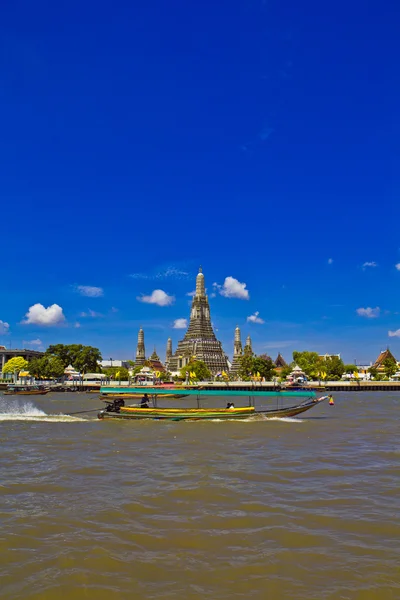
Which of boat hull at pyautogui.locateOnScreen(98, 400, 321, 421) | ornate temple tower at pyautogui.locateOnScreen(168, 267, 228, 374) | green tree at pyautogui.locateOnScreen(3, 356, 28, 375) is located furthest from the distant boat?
Answer: ornate temple tower at pyautogui.locateOnScreen(168, 267, 228, 374)

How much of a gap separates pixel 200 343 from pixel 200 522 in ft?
360

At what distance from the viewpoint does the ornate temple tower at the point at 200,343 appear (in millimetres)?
117125

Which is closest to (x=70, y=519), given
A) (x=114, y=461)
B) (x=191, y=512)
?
(x=191, y=512)

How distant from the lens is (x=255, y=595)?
21.3 ft

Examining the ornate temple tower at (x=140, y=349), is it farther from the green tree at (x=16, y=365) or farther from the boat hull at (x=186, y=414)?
the boat hull at (x=186, y=414)

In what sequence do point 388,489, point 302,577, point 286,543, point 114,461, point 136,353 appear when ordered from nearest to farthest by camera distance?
point 302,577 < point 286,543 < point 388,489 < point 114,461 < point 136,353

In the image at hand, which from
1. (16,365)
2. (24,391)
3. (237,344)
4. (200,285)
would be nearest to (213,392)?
(24,391)

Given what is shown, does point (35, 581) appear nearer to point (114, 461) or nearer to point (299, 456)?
point (114, 461)

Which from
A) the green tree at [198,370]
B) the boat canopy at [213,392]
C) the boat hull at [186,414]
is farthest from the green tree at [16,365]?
the boat hull at [186,414]

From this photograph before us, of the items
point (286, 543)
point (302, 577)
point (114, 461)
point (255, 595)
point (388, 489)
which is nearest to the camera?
point (255, 595)

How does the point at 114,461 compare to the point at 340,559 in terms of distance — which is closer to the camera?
the point at 340,559

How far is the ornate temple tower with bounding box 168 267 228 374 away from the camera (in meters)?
117

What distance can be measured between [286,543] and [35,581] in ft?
13.3

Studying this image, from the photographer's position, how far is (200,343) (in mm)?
118875
